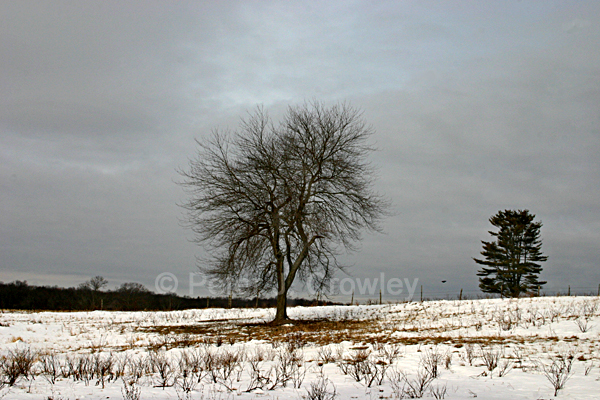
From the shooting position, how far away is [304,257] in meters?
23.3

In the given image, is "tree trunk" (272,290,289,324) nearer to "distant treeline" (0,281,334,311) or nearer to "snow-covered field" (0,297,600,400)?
"snow-covered field" (0,297,600,400)

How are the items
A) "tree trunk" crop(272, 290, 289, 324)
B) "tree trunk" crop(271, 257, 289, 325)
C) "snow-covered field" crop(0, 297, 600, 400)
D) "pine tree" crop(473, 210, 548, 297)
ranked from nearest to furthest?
"snow-covered field" crop(0, 297, 600, 400)
"tree trunk" crop(272, 290, 289, 324)
"tree trunk" crop(271, 257, 289, 325)
"pine tree" crop(473, 210, 548, 297)

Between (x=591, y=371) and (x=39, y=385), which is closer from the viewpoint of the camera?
(x=39, y=385)

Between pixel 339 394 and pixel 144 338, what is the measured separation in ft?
39.8

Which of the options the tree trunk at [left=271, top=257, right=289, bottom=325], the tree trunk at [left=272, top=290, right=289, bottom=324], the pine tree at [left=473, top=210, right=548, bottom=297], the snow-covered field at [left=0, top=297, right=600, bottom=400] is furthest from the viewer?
the pine tree at [left=473, top=210, right=548, bottom=297]

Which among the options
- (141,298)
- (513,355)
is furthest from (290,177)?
(141,298)

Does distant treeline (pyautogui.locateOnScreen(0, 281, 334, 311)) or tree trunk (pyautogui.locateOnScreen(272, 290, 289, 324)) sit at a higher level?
tree trunk (pyautogui.locateOnScreen(272, 290, 289, 324))

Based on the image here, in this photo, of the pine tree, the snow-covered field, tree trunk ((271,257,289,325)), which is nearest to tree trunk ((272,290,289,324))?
tree trunk ((271,257,289,325))

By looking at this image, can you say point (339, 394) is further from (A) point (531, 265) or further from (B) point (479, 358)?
(A) point (531, 265)

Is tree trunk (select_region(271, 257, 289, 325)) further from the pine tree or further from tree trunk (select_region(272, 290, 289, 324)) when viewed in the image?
the pine tree

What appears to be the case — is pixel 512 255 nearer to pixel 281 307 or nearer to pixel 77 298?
pixel 281 307

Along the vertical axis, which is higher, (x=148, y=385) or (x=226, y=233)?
(x=226, y=233)

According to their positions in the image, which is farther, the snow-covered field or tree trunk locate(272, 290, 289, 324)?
tree trunk locate(272, 290, 289, 324)

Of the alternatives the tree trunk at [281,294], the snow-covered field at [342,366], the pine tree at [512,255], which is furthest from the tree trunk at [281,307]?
the pine tree at [512,255]
